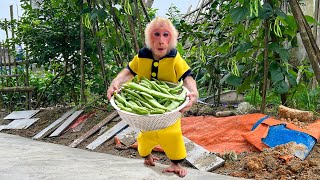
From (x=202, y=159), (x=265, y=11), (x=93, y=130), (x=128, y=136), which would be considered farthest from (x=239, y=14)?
(x=93, y=130)

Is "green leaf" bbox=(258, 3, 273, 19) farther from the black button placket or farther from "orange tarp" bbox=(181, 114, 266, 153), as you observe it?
the black button placket

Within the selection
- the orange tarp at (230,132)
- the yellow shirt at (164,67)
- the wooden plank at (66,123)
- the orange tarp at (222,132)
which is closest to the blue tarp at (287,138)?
the orange tarp at (230,132)

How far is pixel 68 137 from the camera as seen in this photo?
4652 millimetres

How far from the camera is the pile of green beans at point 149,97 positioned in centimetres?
215

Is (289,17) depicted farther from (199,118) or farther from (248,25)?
(199,118)

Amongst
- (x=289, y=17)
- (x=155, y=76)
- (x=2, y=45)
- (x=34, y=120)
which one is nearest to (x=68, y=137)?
(x=34, y=120)

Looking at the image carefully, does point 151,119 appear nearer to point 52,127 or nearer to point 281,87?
point 281,87

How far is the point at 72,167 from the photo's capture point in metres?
2.99

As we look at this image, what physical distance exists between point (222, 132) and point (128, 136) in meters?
0.89

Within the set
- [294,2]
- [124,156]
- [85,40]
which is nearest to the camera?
[294,2]

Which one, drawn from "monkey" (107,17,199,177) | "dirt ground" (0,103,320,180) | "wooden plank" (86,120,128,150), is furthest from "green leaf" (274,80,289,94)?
"wooden plank" (86,120,128,150)

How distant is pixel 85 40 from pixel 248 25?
8.07 feet

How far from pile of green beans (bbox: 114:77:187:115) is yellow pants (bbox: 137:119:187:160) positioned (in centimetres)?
25

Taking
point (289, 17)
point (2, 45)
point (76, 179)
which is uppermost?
point (289, 17)
